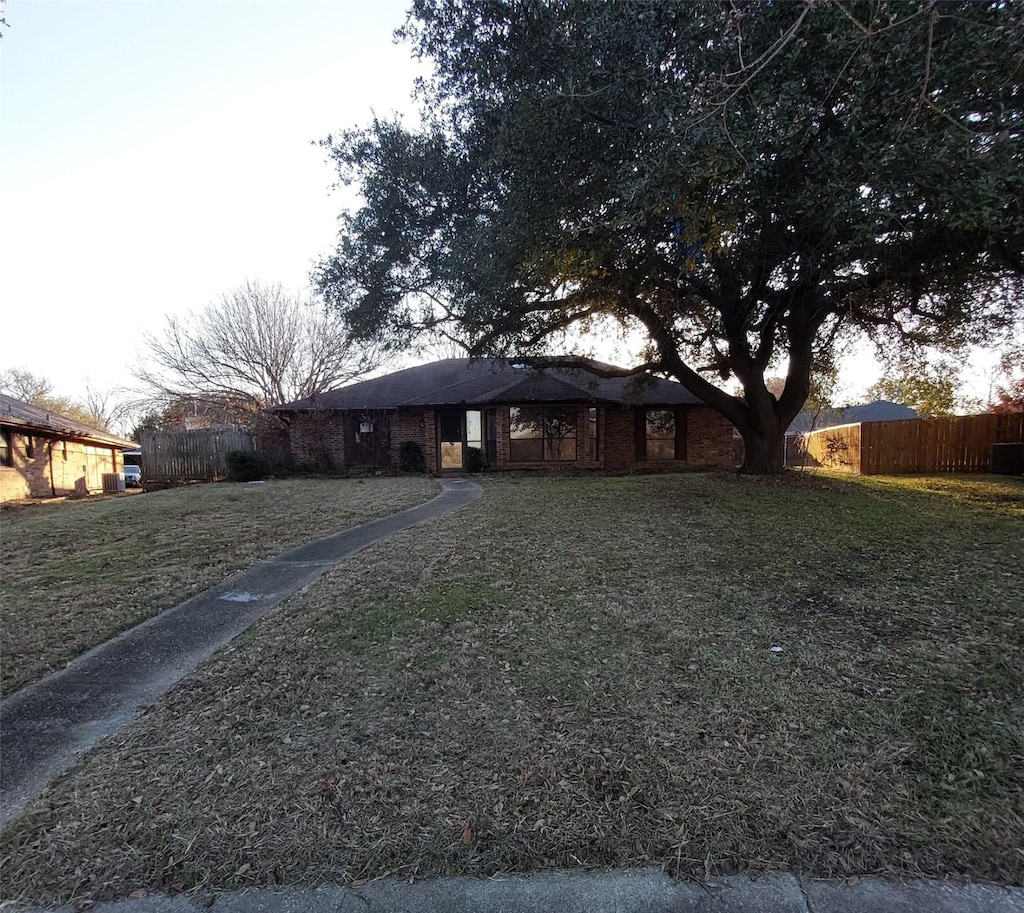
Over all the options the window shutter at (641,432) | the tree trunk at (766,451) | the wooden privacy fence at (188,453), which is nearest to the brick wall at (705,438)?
the window shutter at (641,432)

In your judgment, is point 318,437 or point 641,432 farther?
point 318,437

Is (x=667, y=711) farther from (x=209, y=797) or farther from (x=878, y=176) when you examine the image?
(x=878, y=176)

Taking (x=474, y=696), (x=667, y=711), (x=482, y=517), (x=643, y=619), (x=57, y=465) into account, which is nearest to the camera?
(x=667, y=711)

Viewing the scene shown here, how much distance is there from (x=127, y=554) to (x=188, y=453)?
14.1 meters

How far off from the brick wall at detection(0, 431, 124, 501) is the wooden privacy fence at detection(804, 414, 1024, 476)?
25.7m

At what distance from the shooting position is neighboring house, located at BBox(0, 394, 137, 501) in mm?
15000

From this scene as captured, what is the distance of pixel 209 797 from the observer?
7.25 ft

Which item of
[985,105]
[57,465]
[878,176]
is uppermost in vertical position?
[985,105]

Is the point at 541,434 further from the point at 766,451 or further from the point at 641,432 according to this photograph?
the point at 766,451

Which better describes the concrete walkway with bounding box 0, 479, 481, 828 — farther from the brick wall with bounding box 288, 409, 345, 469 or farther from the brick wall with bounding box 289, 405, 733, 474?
the brick wall with bounding box 288, 409, 345, 469

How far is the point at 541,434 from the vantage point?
1745 centimetres

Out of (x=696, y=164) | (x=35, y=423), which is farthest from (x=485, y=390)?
Answer: (x=696, y=164)

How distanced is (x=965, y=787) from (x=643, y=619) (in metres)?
1.96

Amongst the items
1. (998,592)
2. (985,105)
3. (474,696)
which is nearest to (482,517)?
(474,696)
